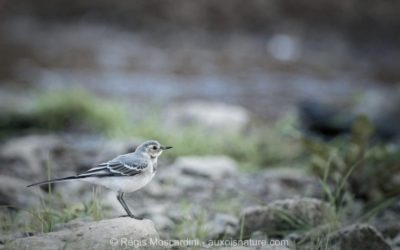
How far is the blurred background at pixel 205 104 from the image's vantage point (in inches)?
254

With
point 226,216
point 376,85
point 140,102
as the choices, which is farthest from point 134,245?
point 376,85

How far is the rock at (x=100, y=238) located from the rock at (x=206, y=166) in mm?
3252

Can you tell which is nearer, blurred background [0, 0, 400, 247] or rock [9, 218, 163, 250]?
rock [9, 218, 163, 250]

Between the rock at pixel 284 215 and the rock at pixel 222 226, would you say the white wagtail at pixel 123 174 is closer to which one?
the rock at pixel 222 226

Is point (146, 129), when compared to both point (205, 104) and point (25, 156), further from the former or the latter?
point (205, 104)

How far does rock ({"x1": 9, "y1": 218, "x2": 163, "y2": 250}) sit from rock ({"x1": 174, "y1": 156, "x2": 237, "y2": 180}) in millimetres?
3252

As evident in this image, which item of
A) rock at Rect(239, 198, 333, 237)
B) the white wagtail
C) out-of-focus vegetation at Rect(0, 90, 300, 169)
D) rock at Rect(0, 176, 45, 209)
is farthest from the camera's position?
out-of-focus vegetation at Rect(0, 90, 300, 169)

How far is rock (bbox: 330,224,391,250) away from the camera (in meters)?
4.79

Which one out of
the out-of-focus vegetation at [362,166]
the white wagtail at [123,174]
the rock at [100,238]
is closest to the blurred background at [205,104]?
the out-of-focus vegetation at [362,166]

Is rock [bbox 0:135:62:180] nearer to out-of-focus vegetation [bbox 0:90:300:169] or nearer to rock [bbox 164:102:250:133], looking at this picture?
out-of-focus vegetation [bbox 0:90:300:169]

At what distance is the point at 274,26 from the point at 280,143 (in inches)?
553

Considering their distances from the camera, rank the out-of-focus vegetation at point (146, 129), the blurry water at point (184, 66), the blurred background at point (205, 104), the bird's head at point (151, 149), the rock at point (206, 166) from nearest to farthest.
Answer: the bird's head at point (151, 149), the blurred background at point (205, 104), the rock at point (206, 166), the out-of-focus vegetation at point (146, 129), the blurry water at point (184, 66)

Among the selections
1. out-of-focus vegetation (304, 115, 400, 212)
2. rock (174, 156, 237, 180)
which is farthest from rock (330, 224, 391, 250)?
rock (174, 156, 237, 180)

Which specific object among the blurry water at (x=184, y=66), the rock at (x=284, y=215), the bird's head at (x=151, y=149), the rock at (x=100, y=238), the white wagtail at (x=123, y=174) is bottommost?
the blurry water at (x=184, y=66)
